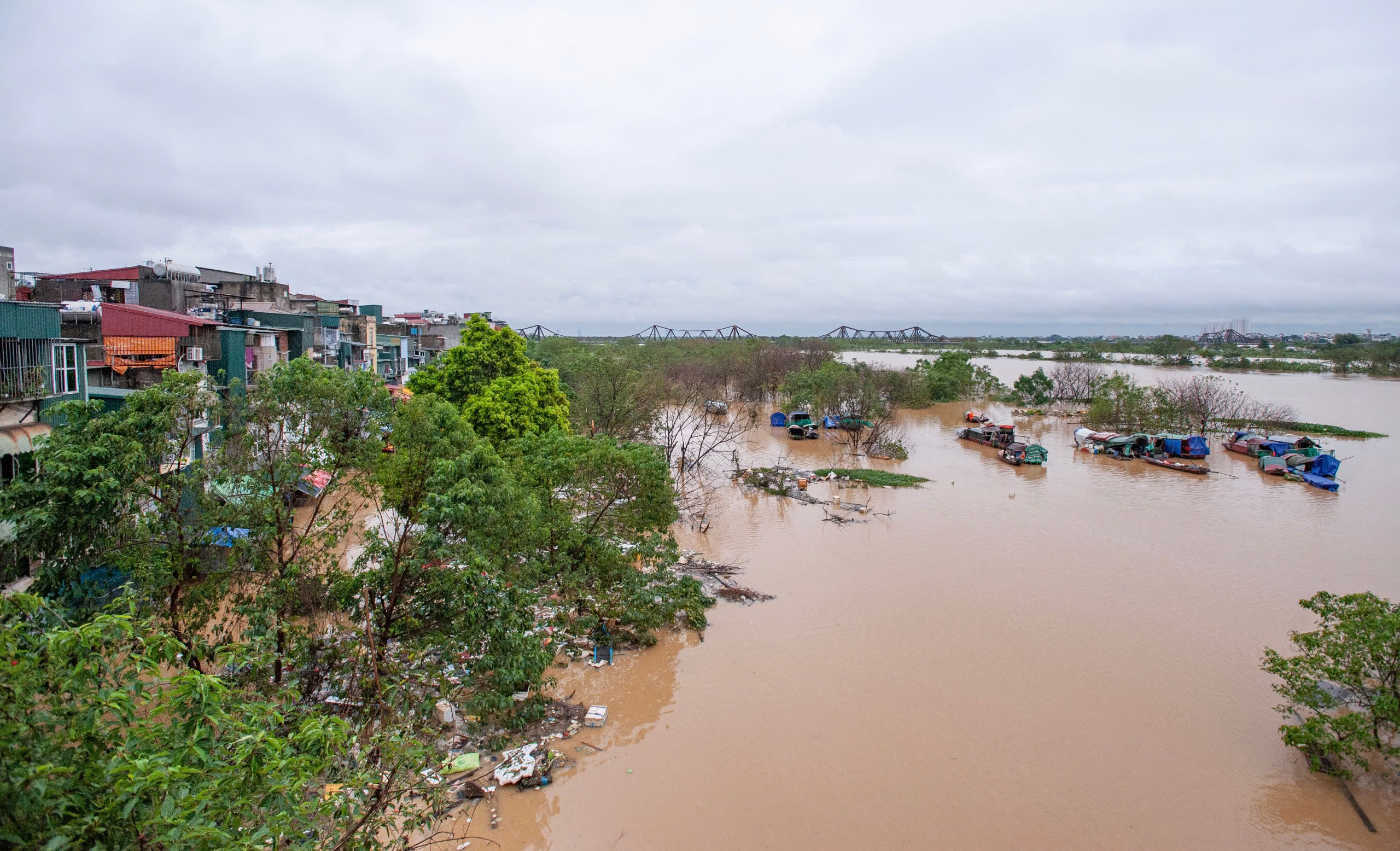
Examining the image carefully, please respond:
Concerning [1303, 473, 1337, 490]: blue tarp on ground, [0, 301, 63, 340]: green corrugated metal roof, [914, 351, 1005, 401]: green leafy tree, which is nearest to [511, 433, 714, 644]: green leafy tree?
[0, 301, 63, 340]: green corrugated metal roof

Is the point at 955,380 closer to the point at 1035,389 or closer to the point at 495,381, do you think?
the point at 1035,389

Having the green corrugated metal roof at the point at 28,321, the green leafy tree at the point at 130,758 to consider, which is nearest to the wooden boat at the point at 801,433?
the green corrugated metal roof at the point at 28,321

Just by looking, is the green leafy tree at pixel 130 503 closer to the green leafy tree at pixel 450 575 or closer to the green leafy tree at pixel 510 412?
the green leafy tree at pixel 450 575

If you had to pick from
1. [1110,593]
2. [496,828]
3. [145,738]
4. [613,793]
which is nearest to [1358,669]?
[1110,593]

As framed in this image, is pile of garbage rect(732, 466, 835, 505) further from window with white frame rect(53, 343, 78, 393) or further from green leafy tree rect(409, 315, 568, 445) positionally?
window with white frame rect(53, 343, 78, 393)

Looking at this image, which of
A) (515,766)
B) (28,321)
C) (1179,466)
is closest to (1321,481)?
(1179,466)

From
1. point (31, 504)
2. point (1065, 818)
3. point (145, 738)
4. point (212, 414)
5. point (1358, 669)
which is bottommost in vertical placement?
point (1065, 818)

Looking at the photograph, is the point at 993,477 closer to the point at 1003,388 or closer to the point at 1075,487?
the point at 1075,487
